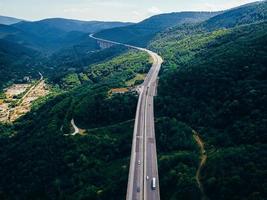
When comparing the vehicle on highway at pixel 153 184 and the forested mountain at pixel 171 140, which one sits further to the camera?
the forested mountain at pixel 171 140

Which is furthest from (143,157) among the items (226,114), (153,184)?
(226,114)

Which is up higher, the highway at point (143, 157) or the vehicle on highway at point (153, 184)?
the vehicle on highway at point (153, 184)

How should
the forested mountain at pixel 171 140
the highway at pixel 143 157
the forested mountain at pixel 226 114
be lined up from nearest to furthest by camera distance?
the forested mountain at pixel 226 114, the highway at pixel 143 157, the forested mountain at pixel 171 140

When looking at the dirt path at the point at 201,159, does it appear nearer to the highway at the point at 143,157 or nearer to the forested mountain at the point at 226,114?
the forested mountain at the point at 226,114

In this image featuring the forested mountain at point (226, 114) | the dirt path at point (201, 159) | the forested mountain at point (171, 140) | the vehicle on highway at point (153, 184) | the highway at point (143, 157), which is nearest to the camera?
the forested mountain at point (226, 114)

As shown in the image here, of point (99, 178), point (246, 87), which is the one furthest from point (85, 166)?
point (246, 87)

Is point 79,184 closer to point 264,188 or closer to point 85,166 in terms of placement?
point 85,166

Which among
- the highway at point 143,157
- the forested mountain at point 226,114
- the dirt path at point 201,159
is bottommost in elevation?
the highway at point 143,157

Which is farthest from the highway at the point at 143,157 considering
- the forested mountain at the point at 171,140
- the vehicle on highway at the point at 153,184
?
the forested mountain at the point at 171,140

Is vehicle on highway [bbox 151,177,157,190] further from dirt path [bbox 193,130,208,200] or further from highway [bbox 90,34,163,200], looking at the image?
dirt path [bbox 193,130,208,200]
